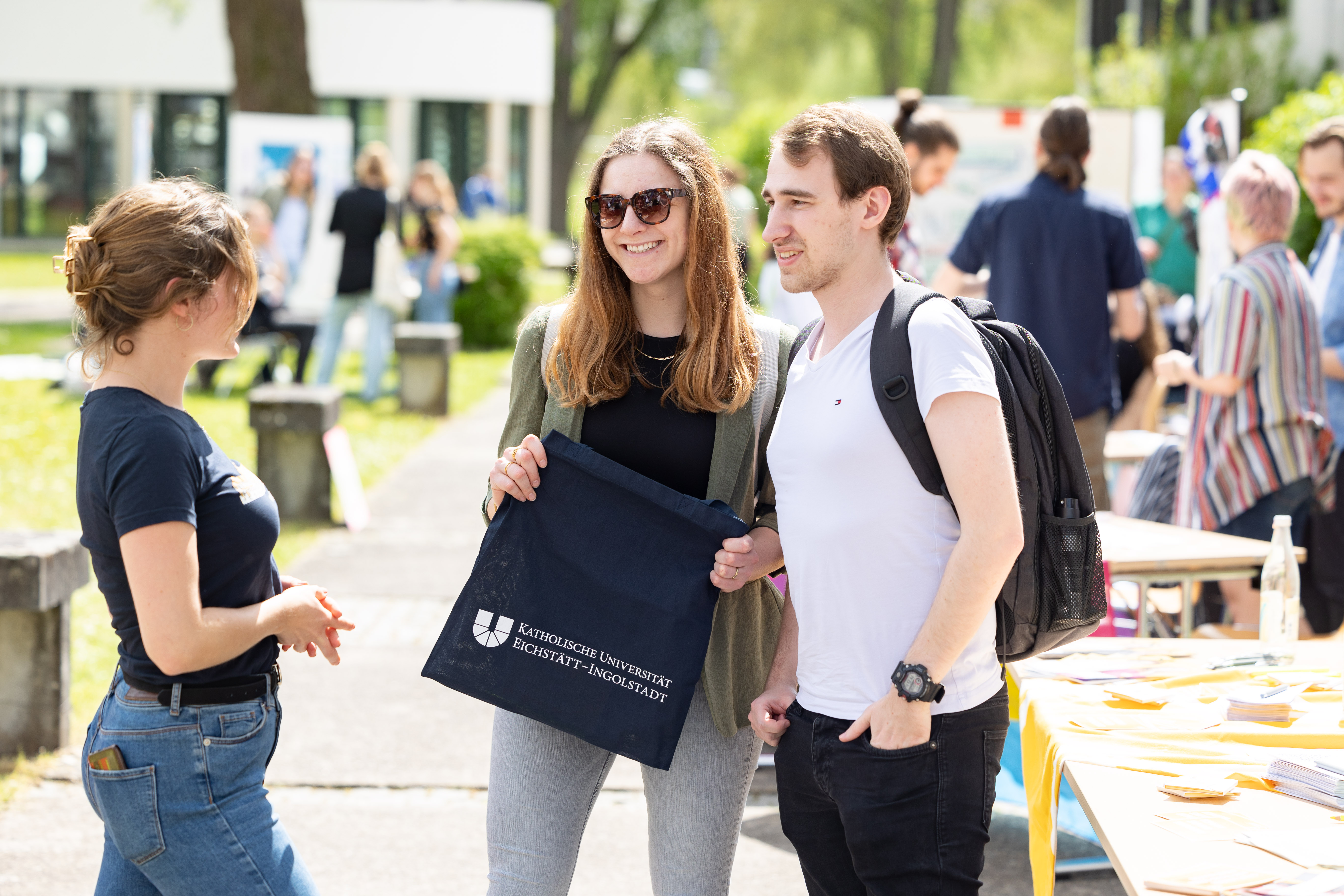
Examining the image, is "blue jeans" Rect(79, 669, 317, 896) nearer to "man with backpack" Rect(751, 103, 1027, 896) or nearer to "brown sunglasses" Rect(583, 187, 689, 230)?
"man with backpack" Rect(751, 103, 1027, 896)

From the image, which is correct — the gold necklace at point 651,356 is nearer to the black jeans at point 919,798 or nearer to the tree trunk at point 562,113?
the black jeans at point 919,798

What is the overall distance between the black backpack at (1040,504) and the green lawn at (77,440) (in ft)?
11.5

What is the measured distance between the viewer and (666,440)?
8.61 feet

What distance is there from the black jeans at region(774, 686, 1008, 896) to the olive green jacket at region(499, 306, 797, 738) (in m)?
0.32

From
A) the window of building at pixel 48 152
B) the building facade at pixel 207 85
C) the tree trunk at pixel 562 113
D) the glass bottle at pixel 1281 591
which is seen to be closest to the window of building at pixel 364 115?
the building facade at pixel 207 85

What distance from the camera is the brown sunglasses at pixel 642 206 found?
2553mm

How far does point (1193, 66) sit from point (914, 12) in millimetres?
18978

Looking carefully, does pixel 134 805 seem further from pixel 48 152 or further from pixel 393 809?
pixel 48 152

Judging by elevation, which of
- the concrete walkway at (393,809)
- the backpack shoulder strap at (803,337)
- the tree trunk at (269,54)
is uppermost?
the tree trunk at (269,54)

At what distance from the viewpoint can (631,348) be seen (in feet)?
8.63

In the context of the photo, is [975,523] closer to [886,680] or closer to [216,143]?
[886,680]

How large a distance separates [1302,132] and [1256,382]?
24.8 feet

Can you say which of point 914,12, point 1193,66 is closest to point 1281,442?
point 1193,66

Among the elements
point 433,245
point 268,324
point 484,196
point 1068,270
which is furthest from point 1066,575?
point 484,196
